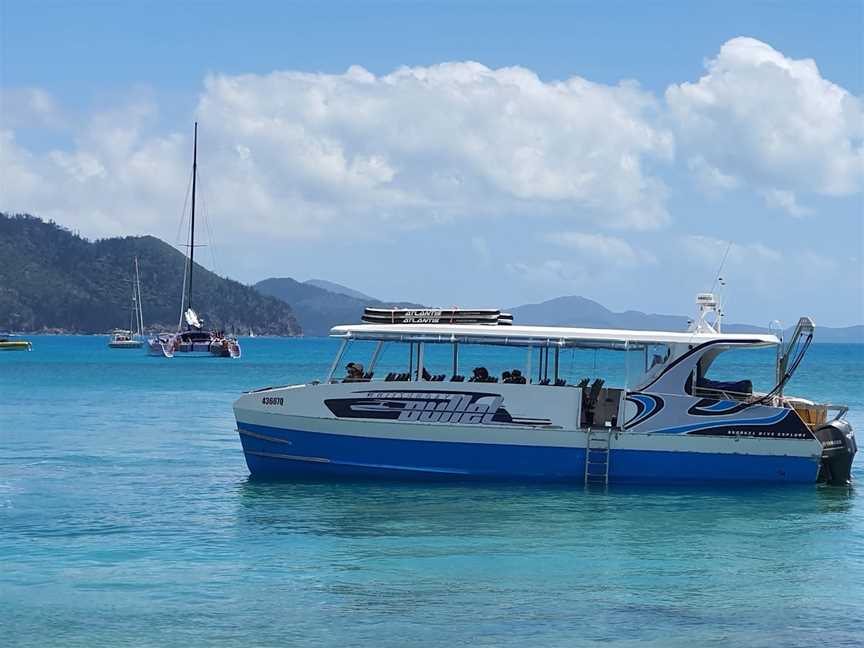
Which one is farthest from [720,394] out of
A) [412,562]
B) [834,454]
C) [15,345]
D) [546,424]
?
[15,345]

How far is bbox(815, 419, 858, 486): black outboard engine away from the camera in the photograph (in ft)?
76.9

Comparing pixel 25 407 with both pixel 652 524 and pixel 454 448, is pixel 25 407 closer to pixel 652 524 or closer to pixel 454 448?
pixel 454 448

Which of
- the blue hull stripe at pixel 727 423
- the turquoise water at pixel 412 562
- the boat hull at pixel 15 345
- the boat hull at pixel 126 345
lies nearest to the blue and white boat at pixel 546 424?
the blue hull stripe at pixel 727 423

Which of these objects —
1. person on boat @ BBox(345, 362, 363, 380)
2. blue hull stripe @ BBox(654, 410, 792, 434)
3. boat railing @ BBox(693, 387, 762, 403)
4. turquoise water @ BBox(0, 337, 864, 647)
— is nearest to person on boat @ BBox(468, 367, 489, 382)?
turquoise water @ BBox(0, 337, 864, 647)

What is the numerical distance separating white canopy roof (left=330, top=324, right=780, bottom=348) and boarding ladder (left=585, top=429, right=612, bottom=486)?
5.62ft

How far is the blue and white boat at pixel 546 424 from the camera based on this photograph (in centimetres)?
2264

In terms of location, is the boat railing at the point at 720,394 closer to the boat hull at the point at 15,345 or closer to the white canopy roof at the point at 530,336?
the white canopy roof at the point at 530,336

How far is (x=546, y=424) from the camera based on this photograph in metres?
22.6

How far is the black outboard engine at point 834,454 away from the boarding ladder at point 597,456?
411 centimetres

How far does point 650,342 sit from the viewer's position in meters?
23.4

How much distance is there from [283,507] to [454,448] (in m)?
3.42

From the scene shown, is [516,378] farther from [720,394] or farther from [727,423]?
[727,423]

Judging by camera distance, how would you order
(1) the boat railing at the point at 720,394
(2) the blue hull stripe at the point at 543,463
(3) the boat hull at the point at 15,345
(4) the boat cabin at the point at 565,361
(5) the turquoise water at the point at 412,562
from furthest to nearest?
(3) the boat hull at the point at 15,345
(1) the boat railing at the point at 720,394
(4) the boat cabin at the point at 565,361
(2) the blue hull stripe at the point at 543,463
(5) the turquoise water at the point at 412,562

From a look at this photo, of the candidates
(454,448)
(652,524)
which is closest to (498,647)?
(652,524)
